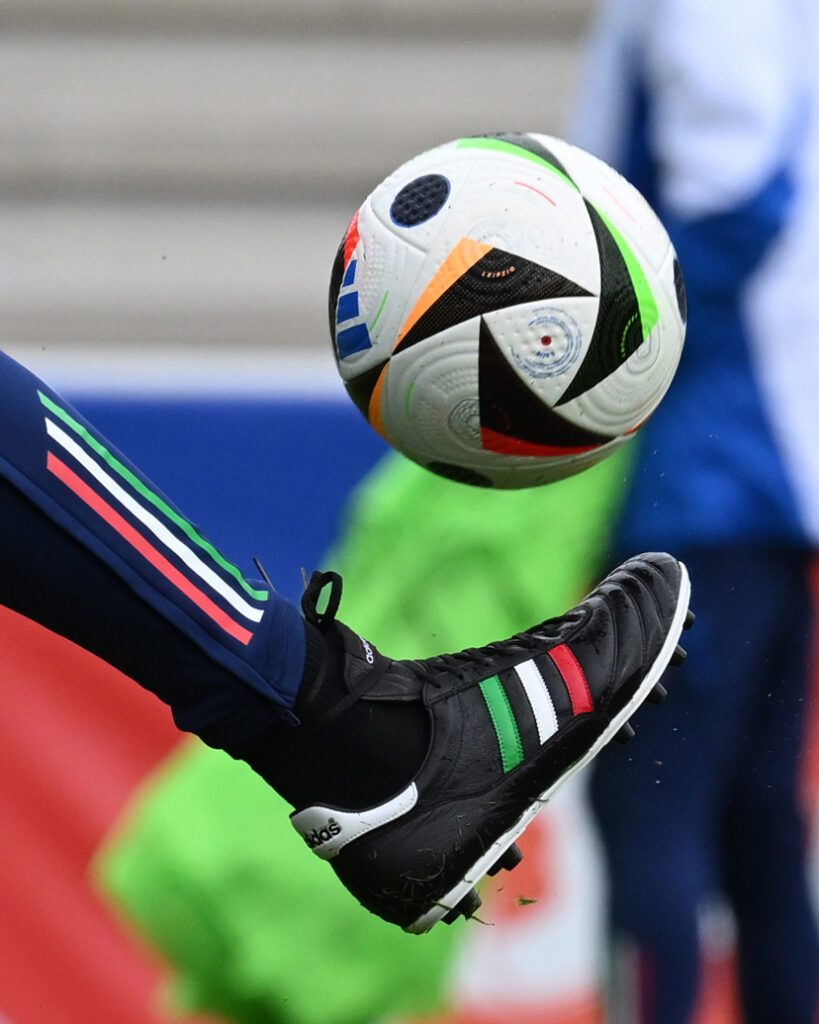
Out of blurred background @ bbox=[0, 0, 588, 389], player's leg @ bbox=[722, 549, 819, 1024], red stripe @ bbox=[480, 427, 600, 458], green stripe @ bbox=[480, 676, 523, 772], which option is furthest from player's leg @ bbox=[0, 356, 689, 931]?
blurred background @ bbox=[0, 0, 588, 389]

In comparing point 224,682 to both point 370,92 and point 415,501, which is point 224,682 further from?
point 370,92

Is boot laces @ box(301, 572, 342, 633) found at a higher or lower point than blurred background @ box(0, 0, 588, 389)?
lower

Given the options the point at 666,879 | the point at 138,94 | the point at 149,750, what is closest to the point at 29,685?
the point at 149,750

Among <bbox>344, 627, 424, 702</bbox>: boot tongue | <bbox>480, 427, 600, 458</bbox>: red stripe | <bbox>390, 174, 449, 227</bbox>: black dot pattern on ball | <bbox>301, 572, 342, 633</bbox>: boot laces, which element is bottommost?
<bbox>344, 627, 424, 702</bbox>: boot tongue

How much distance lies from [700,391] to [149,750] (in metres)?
1.01

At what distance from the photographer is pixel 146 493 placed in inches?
54.7

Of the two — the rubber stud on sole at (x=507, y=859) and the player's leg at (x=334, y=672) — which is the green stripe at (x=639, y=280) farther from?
the rubber stud on sole at (x=507, y=859)

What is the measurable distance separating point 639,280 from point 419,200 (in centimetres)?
24

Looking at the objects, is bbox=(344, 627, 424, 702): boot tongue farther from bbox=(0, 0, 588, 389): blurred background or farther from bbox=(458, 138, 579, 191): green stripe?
bbox=(0, 0, 588, 389): blurred background

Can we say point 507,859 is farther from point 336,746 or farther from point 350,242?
point 350,242

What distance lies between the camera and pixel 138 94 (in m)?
3.45

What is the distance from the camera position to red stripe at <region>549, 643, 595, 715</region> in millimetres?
1594

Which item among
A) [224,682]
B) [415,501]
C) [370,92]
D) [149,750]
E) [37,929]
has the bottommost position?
[37,929]

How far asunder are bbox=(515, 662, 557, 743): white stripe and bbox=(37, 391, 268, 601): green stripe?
293mm
